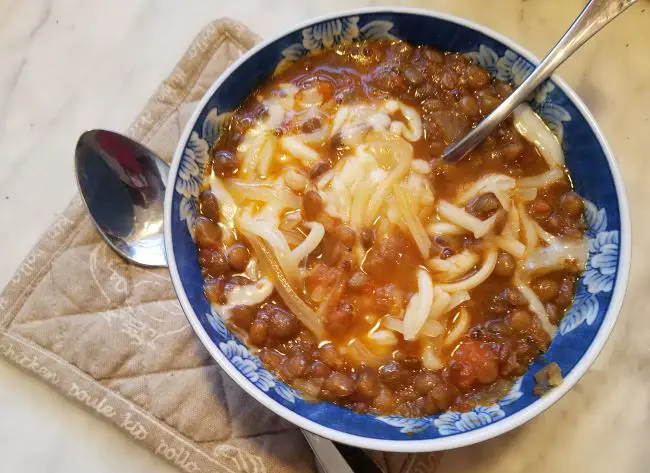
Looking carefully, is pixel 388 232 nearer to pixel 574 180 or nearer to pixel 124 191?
pixel 574 180

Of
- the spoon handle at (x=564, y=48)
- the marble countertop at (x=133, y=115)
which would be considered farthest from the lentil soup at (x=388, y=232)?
the marble countertop at (x=133, y=115)

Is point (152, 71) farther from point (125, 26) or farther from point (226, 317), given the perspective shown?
point (226, 317)

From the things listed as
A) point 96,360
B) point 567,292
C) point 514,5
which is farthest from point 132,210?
point 514,5

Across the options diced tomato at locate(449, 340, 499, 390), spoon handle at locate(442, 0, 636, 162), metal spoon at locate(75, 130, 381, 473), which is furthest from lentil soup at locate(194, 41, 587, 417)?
metal spoon at locate(75, 130, 381, 473)

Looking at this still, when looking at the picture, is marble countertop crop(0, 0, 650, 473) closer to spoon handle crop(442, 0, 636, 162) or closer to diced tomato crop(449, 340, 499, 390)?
diced tomato crop(449, 340, 499, 390)

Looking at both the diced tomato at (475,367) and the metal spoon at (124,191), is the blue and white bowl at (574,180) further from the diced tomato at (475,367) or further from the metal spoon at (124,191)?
the metal spoon at (124,191)

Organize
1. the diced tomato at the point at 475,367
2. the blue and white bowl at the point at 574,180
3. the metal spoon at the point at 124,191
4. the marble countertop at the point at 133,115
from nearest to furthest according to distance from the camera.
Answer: the blue and white bowl at the point at 574,180
the diced tomato at the point at 475,367
the marble countertop at the point at 133,115
the metal spoon at the point at 124,191
